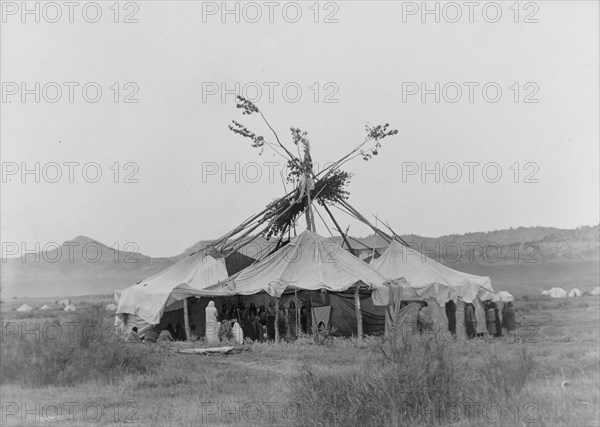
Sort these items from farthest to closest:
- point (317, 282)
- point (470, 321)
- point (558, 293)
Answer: point (558, 293) → point (470, 321) → point (317, 282)

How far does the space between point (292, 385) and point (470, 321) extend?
34.9 feet

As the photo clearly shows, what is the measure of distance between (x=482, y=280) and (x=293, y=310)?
5477 mm

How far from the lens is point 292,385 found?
7.64 m

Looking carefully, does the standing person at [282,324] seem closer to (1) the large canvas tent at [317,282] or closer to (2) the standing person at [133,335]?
(1) the large canvas tent at [317,282]

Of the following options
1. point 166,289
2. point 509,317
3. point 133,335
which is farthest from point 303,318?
point 509,317

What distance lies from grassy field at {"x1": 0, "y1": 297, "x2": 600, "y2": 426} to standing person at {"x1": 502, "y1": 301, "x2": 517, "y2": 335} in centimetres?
545

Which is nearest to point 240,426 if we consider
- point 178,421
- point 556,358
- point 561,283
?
point 178,421

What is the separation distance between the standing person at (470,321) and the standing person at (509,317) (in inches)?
33.7

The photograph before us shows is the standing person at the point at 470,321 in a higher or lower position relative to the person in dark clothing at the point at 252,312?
lower

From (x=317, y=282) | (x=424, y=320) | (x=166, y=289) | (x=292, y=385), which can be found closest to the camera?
(x=292, y=385)

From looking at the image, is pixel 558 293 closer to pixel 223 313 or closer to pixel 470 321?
pixel 470 321

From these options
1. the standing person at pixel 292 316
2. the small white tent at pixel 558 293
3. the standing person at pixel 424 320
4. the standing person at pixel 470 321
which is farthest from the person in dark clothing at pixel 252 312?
the small white tent at pixel 558 293

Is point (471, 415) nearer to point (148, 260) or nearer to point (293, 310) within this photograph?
point (293, 310)

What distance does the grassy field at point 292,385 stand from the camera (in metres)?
7.06
